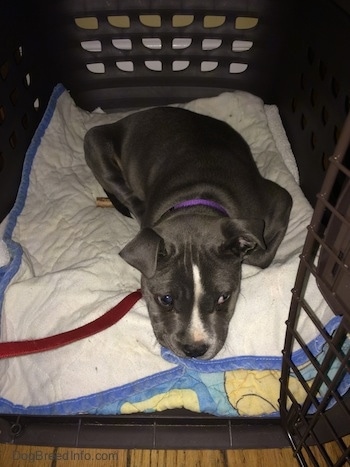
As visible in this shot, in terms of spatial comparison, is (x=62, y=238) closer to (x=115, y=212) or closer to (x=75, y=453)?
(x=115, y=212)

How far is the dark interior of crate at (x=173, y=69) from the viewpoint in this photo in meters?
2.49

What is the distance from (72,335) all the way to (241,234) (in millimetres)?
987

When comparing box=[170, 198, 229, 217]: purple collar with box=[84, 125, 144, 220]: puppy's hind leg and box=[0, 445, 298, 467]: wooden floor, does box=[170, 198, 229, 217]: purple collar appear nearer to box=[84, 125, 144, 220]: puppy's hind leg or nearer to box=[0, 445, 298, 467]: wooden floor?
box=[84, 125, 144, 220]: puppy's hind leg

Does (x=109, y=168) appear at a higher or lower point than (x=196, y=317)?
lower

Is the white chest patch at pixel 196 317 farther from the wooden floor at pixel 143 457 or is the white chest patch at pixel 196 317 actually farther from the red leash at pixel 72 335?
the wooden floor at pixel 143 457

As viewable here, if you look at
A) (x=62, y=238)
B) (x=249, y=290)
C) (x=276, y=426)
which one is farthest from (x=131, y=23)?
(x=276, y=426)

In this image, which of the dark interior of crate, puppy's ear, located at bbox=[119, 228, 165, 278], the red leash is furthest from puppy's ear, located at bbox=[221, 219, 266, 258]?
the dark interior of crate

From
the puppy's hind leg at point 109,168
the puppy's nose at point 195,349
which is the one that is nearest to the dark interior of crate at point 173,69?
the puppy's nose at point 195,349

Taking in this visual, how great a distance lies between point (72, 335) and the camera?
8.07ft

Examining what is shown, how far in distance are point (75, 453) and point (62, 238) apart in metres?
1.36

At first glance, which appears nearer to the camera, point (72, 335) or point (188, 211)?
point (72, 335)

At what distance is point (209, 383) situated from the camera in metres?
2.52

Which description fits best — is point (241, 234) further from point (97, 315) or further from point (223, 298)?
point (97, 315)

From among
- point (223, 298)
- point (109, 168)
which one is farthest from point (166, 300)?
point (109, 168)
